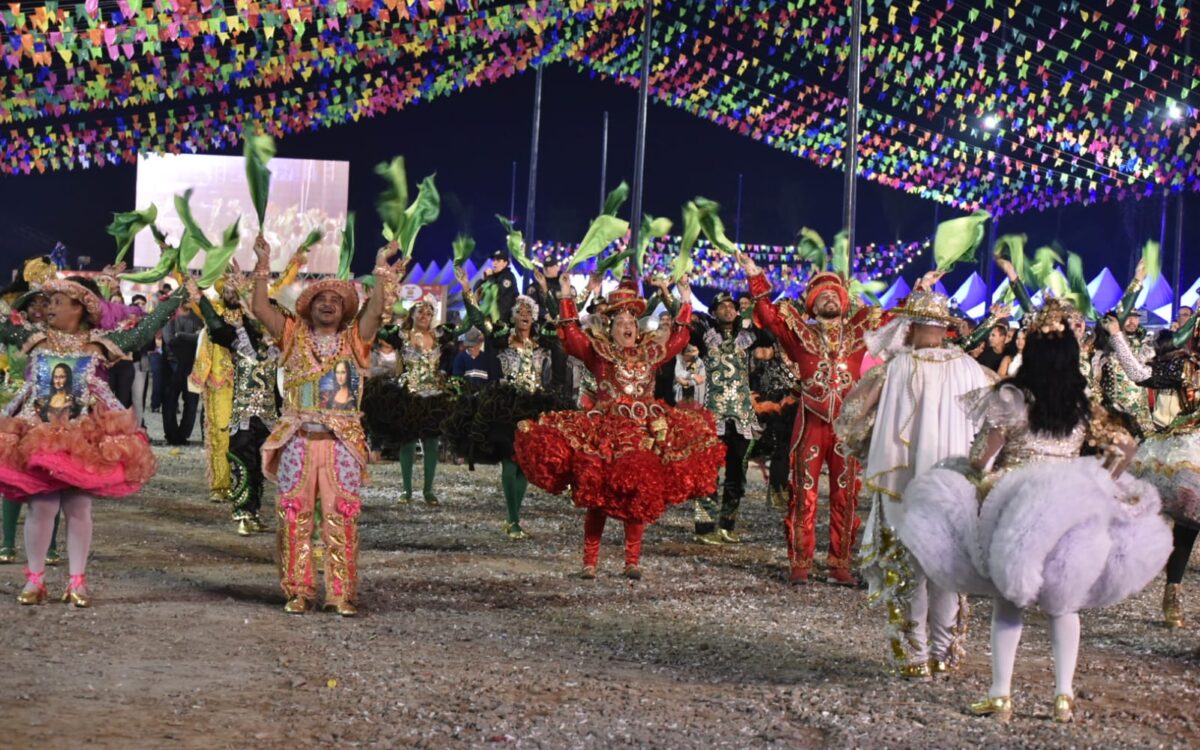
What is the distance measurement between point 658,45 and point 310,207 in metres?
13.2

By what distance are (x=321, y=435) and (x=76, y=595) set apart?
163 centimetres

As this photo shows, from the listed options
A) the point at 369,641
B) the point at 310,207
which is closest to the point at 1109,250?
the point at 310,207

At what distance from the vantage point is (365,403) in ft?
44.8

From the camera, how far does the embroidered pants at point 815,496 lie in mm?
9797

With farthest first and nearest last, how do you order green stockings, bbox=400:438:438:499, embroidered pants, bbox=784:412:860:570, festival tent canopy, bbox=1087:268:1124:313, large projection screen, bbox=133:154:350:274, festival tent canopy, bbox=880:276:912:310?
1. large projection screen, bbox=133:154:350:274
2. festival tent canopy, bbox=880:276:912:310
3. festival tent canopy, bbox=1087:268:1124:313
4. green stockings, bbox=400:438:438:499
5. embroidered pants, bbox=784:412:860:570

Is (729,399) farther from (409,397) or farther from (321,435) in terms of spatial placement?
(321,435)

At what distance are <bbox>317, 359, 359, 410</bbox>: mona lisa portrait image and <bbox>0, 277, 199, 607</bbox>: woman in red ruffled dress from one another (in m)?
0.98

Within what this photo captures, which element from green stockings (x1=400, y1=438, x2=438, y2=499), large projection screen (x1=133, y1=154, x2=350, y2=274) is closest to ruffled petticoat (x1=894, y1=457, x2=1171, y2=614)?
green stockings (x1=400, y1=438, x2=438, y2=499)

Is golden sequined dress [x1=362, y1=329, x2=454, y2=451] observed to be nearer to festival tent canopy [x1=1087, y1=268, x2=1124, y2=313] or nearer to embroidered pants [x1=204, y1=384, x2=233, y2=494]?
embroidered pants [x1=204, y1=384, x2=233, y2=494]

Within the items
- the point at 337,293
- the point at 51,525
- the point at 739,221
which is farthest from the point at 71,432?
the point at 739,221

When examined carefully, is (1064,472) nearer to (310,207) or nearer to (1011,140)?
(1011,140)

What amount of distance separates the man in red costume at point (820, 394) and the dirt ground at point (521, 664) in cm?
38

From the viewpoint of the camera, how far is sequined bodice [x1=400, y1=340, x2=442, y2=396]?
13.5m

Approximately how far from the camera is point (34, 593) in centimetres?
812
